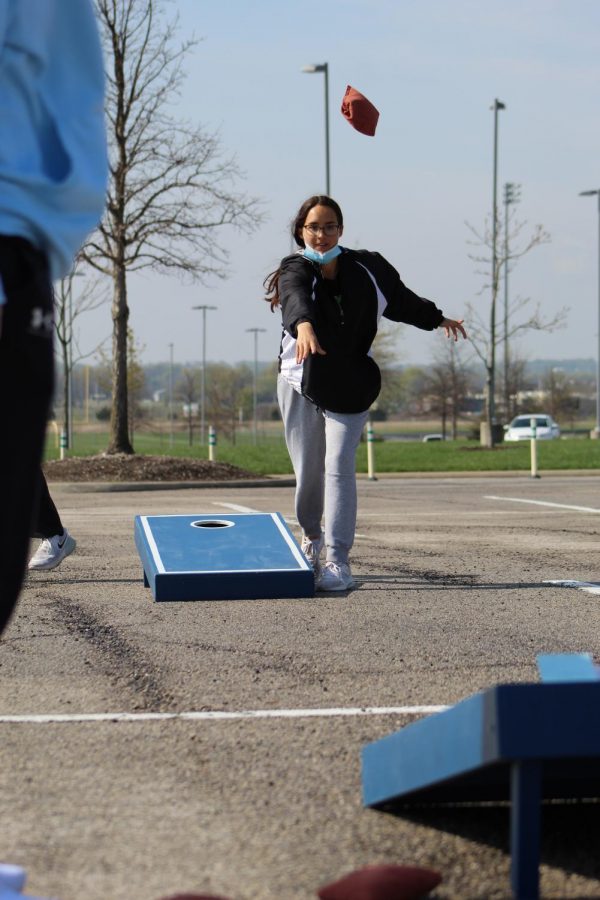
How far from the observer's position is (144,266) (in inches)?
953

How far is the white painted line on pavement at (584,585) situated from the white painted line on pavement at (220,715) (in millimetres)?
2880

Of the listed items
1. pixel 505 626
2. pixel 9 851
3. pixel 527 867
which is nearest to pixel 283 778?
pixel 9 851

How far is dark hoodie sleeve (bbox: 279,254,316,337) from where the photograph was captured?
5.78m

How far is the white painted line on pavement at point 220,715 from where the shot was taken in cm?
384

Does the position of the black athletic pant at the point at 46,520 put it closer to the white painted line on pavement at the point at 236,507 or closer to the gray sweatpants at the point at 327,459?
the gray sweatpants at the point at 327,459

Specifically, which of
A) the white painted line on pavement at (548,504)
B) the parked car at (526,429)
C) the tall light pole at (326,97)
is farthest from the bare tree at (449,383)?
the white painted line on pavement at (548,504)

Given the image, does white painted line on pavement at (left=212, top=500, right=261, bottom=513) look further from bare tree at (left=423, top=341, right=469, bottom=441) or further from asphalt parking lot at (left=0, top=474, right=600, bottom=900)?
bare tree at (left=423, top=341, right=469, bottom=441)

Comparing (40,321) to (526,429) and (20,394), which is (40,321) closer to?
(20,394)

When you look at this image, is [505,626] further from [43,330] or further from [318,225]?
[43,330]

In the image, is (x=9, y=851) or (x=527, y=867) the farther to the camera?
(x=9, y=851)

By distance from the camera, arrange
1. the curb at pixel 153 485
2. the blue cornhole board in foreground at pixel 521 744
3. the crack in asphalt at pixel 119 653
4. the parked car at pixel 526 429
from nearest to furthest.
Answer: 1. the blue cornhole board in foreground at pixel 521 744
2. the crack in asphalt at pixel 119 653
3. the curb at pixel 153 485
4. the parked car at pixel 526 429

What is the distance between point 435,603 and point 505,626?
31.5 inches

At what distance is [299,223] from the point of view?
20.7 feet

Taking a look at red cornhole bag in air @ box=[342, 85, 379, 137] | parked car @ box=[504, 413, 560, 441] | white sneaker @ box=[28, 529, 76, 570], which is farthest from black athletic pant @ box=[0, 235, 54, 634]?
parked car @ box=[504, 413, 560, 441]
